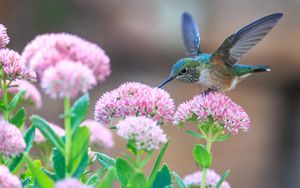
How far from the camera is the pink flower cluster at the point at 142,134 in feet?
4.85

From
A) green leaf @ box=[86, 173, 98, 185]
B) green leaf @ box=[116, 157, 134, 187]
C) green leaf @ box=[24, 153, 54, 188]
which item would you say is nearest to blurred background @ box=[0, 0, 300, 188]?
green leaf @ box=[86, 173, 98, 185]

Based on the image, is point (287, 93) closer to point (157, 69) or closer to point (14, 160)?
point (157, 69)

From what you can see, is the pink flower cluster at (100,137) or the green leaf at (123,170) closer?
the green leaf at (123,170)

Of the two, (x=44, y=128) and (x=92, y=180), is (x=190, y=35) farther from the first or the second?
(x=44, y=128)

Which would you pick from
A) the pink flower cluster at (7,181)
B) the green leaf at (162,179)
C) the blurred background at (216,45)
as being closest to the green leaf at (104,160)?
the green leaf at (162,179)

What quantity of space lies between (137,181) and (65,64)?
12.3 inches

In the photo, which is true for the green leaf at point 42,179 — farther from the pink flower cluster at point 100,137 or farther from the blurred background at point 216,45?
the blurred background at point 216,45

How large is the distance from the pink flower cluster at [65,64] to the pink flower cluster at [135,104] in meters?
0.20

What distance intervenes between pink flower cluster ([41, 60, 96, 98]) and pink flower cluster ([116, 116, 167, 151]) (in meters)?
0.17

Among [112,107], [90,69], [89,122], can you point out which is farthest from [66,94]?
[89,122]

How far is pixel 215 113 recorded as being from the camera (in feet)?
5.87

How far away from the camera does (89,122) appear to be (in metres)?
2.74

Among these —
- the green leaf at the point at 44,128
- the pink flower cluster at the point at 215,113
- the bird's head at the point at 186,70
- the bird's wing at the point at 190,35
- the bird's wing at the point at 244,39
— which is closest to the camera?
the green leaf at the point at 44,128

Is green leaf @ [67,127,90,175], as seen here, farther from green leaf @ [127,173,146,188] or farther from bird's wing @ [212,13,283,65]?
bird's wing @ [212,13,283,65]
